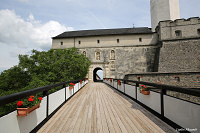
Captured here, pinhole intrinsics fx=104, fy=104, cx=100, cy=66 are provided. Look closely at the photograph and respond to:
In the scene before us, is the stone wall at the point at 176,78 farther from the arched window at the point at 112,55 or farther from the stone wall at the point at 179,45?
the arched window at the point at 112,55

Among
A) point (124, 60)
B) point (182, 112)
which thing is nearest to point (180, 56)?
point (124, 60)

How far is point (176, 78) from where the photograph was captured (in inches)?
563

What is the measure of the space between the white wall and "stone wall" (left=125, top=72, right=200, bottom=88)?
12.2m

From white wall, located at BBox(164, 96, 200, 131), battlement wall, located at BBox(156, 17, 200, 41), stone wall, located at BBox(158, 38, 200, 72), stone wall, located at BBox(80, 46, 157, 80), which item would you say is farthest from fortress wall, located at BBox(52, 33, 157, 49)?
white wall, located at BBox(164, 96, 200, 131)

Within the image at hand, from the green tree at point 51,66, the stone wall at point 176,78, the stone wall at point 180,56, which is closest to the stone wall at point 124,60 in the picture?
the stone wall at point 180,56

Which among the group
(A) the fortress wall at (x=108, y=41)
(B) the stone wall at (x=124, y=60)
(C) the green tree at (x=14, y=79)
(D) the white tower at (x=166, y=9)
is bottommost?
(C) the green tree at (x=14, y=79)

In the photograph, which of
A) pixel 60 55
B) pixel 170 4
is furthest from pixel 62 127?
pixel 170 4

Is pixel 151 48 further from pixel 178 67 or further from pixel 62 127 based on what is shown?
pixel 62 127

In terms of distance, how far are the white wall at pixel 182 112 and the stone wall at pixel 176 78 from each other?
1215 cm

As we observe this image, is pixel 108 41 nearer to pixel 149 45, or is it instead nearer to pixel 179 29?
pixel 149 45

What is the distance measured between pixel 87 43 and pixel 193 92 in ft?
83.8

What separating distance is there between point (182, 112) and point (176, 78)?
14571mm

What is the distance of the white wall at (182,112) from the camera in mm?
2178

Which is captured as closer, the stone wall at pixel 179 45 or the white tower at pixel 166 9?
the stone wall at pixel 179 45
